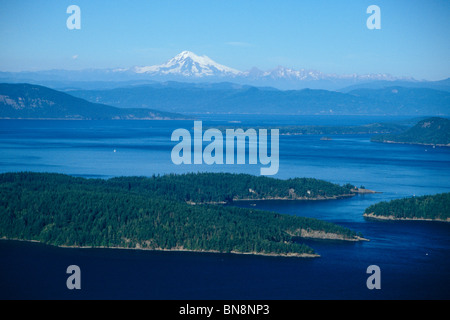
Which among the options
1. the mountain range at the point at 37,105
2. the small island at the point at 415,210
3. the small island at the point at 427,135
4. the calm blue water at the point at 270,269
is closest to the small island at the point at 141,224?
the calm blue water at the point at 270,269

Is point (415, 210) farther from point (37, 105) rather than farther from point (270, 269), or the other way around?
point (37, 105)

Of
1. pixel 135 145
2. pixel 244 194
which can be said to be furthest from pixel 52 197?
pixel 135 145

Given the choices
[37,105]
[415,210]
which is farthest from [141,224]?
[37,105]

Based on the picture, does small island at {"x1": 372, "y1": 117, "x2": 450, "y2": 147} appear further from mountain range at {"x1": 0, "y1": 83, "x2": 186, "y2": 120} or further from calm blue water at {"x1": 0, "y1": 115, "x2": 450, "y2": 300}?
mountain range at {"x1": 0, "y1": 83, "x2": 186, "y2": 120}
